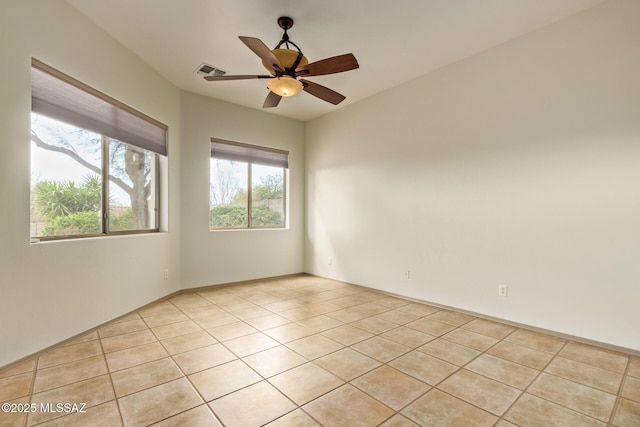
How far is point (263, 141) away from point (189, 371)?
3841 millimetres

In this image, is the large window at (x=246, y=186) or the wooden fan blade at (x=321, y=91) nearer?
the wooden fan blade at (x=321, y=91)

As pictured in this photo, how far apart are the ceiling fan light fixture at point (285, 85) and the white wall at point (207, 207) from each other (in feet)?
7.48

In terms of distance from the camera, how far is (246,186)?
17.0ft

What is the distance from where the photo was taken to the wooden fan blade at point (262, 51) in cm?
216

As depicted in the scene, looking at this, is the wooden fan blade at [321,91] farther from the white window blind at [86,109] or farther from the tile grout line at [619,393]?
the tile grout line at [619,393]

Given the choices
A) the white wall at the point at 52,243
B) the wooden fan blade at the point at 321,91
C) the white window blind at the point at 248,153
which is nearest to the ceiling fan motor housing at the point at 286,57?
the wooden fan blade at the point at 321,91

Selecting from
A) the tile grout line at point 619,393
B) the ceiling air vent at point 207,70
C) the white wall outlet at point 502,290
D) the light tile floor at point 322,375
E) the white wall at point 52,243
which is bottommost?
the tile grout line at point 619,393

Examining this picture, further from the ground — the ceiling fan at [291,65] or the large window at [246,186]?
the ceiling fan at [291,65]

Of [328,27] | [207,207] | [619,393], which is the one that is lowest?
[619,393]

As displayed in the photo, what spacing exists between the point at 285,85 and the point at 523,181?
251 cm

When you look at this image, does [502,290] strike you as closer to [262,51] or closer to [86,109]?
[262,51]

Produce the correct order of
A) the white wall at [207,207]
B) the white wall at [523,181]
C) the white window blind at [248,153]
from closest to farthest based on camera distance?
the white wall at [523,181] < the white wall at [207,207] < the white window blind at [248,153]

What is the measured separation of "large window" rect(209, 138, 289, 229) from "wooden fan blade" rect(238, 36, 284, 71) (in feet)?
8.40

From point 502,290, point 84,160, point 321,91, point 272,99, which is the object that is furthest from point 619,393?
point 84,160
